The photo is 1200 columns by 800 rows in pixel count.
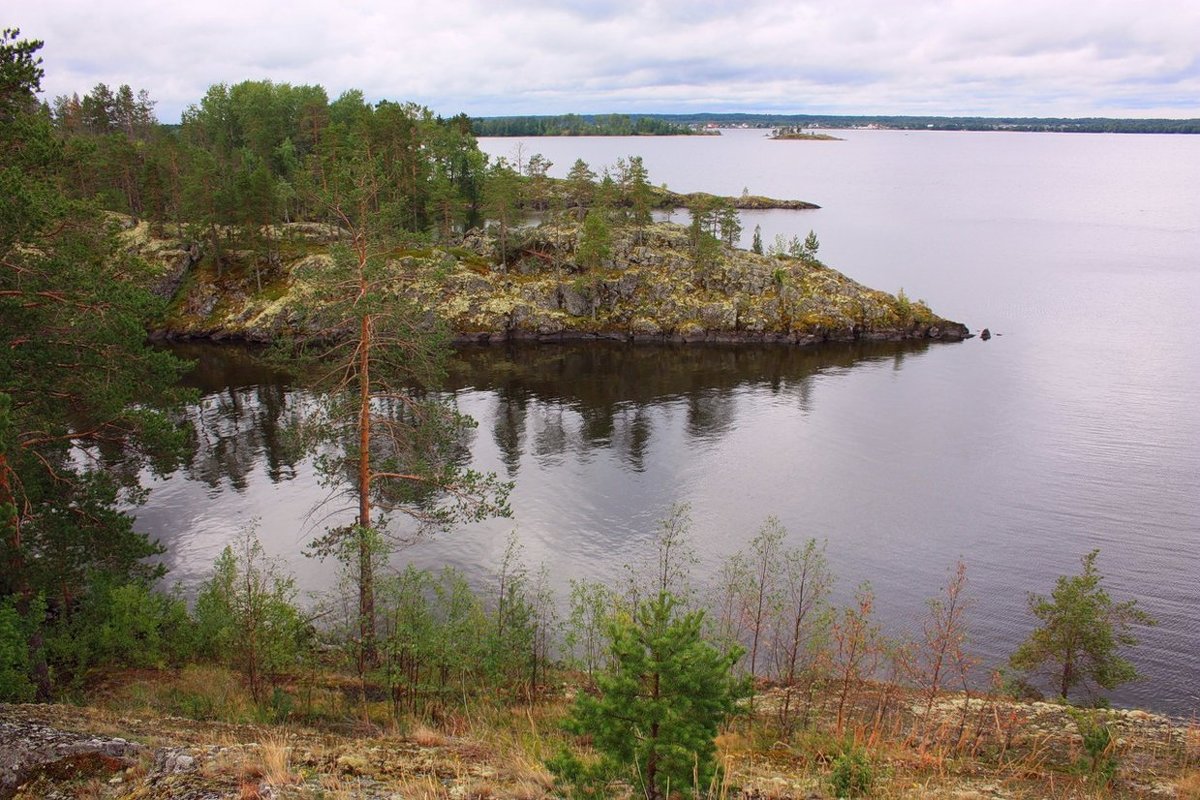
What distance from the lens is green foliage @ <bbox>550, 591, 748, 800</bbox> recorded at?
11039 mm

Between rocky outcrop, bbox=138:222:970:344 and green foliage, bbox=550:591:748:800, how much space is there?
Result: 253ft

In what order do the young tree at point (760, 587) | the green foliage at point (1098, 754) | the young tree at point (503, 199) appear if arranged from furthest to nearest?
the young tree at point (503, 199) → the young tree at point (760, 587) → the green foliage at point (1098, 754)

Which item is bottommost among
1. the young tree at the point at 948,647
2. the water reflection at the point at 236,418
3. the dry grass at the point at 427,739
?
the young tree at the point at 948,647

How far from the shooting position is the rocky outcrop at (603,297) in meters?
87.9

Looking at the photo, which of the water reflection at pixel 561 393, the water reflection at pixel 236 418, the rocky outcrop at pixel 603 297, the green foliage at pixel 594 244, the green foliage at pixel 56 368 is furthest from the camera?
the green foliage at pixel 594 244

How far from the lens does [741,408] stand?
6481 centimetres

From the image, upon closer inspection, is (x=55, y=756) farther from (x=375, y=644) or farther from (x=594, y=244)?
(x=594, y=244)

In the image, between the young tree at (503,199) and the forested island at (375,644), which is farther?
the young tree at (503,199)

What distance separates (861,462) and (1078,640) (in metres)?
24.0

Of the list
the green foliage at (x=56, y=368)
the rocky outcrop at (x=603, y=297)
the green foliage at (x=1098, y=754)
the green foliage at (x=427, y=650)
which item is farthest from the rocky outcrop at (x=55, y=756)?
the rocky outcrop at (x=603, y=297)

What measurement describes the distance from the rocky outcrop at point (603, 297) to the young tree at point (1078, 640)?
6042 centimetres

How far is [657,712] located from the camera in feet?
36.4

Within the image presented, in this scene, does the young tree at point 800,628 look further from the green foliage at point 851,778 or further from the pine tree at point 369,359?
the pine tree at point 369,359

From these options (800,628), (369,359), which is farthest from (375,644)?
(800,628)
